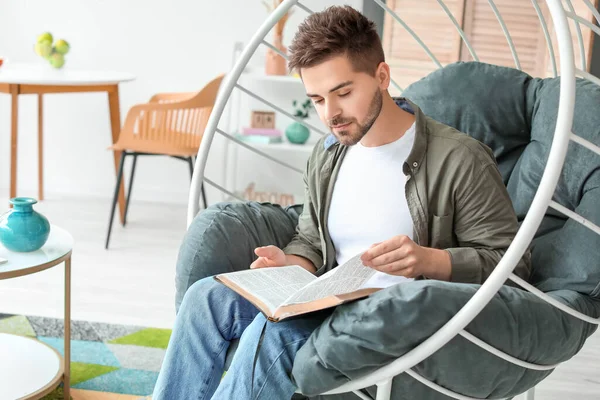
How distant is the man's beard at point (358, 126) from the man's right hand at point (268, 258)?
28 cm

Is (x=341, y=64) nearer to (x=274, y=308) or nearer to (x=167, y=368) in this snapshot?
(x=274, y=308)

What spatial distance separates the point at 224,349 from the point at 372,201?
1.47 feet

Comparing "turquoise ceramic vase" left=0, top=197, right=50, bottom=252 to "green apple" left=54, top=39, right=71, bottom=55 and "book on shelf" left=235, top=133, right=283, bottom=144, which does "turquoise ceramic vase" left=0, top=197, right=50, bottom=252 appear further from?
"green apple" left=54, top=39, right=71, bottom=55

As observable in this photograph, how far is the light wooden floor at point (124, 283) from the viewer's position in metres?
2.73

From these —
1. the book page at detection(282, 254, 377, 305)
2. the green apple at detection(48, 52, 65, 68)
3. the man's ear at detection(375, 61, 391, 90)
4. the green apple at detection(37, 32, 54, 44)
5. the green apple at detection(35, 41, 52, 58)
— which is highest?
the man's ear at detection(375, 61, 391, 90)

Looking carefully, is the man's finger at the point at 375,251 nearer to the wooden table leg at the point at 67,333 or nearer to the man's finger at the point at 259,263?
the man's finger at the point at 259,263

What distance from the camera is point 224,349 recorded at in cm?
170

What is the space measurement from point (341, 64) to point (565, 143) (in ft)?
1.60

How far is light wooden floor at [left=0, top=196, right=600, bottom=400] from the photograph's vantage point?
2.73m

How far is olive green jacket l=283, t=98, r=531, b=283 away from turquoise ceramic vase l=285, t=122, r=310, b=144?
7.21 feet

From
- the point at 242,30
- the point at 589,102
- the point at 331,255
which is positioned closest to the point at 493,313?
the point at 331,255

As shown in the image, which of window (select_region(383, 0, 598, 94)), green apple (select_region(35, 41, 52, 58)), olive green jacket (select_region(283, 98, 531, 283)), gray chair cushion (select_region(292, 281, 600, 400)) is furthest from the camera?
green apple (select_region(35, 41, 52, 58))

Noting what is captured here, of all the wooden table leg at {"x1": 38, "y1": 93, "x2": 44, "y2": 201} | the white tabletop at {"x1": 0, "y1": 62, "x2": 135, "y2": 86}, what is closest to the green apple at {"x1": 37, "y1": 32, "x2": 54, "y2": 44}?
the white tabletop at {"x1": 0, "y1": 62, "x2": 135, "y2": 86}

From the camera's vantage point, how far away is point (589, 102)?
1.97 m
